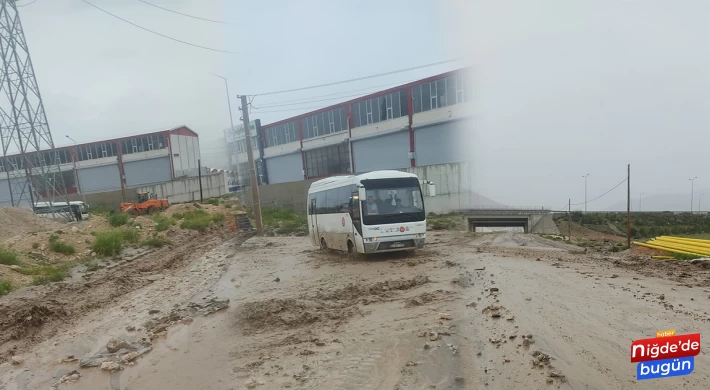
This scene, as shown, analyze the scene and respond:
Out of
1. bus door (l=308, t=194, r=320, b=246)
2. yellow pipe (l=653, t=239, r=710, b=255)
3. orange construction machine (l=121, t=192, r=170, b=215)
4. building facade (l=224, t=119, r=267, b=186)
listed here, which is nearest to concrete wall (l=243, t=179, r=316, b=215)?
building facade (l=224, t=119, r=267, b=186)

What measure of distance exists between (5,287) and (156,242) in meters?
8.96

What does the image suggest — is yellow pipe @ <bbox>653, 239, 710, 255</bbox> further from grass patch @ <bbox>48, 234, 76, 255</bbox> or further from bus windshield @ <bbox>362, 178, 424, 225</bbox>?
grass patch @ <bbox>48, 234, 76, 255</bbox>

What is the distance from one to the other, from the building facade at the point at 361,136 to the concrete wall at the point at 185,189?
617cm

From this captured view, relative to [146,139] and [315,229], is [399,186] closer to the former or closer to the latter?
[315,229]

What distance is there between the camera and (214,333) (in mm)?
7320

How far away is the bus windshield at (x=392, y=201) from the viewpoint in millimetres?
13000

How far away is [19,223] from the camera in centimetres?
2278

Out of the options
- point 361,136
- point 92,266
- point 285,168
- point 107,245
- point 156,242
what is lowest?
point 156,242

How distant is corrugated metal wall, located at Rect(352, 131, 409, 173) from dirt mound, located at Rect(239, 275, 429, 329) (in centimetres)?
2555

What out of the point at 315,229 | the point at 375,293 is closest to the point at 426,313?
the point at 375,293

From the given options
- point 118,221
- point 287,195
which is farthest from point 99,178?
point 118,221

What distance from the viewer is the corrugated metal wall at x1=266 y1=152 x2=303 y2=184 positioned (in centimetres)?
4684

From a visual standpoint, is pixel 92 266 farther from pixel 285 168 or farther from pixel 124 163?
pixel 124 163

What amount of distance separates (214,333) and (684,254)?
1166 centimetres
